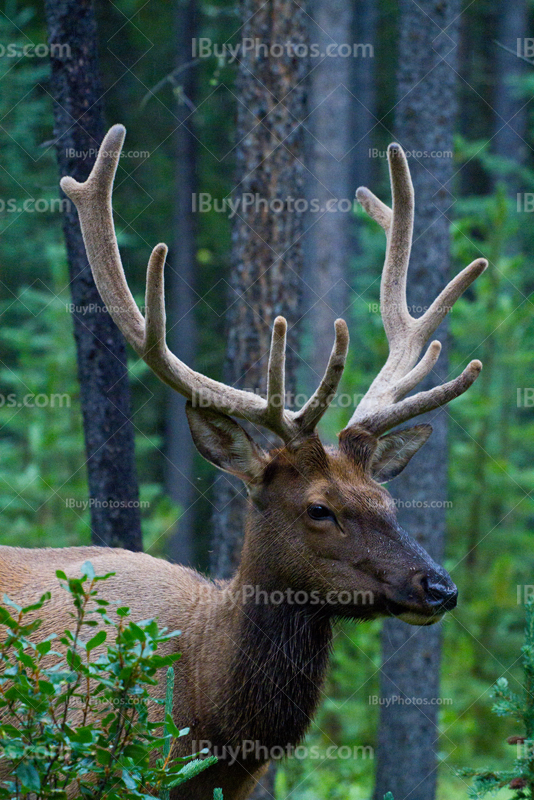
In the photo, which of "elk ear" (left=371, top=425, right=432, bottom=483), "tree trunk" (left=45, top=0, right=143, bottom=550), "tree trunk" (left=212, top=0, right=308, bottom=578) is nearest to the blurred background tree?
"tree trunk" (left=212, top=0, right=308, bottom=578)

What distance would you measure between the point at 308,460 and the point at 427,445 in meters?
2.74

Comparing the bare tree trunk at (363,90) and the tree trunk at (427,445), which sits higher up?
the bare tree trunk at (363,90)

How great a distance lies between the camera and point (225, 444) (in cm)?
436

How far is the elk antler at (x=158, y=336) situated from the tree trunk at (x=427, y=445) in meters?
2.74

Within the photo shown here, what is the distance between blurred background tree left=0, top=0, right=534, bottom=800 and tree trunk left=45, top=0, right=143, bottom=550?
0.96 meters

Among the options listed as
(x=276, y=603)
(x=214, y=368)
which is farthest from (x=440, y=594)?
(x=214, y=368)

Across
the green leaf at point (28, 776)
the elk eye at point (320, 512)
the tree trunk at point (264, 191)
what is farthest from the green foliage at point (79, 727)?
the tree trunk at point (264, 191)

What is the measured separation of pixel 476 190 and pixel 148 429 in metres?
12.6

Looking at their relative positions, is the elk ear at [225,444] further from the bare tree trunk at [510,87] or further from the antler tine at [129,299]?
the bare tree trunk at [510,87]

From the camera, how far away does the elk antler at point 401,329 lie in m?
4.39

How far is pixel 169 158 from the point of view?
18641 millimetres

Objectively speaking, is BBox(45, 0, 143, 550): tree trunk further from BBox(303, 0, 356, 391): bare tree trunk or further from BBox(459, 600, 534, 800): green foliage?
BBox(303, 0, 356, 391): bare tree trunk

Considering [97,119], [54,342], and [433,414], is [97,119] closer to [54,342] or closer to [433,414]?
[433,414]

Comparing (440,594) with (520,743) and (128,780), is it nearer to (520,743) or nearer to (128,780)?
(520,743)
